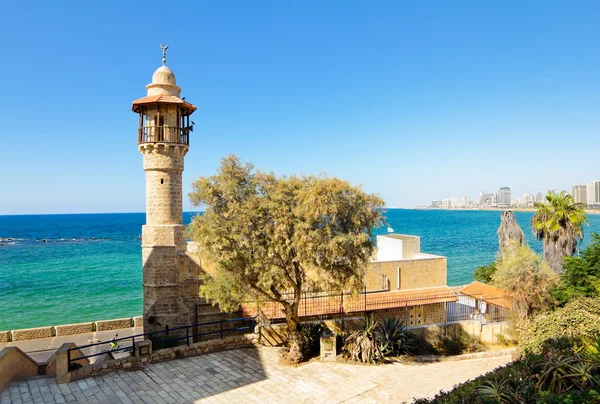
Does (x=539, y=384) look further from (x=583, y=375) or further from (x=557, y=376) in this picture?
(x=583, y=375)

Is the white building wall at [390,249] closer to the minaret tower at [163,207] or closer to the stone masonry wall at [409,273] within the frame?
the stone masonry wall at [409,273]

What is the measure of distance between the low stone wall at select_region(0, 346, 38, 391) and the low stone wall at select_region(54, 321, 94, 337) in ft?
42.1

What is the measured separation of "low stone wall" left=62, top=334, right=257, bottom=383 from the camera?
12.1 metres

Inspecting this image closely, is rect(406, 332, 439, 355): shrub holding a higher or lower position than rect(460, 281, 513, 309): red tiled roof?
lower

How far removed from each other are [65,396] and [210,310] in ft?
28.1

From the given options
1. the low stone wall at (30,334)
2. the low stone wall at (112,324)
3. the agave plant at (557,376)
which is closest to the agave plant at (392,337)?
the agave plant at (557,376)

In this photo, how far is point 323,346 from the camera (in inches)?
558

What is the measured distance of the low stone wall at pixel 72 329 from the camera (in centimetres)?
2517

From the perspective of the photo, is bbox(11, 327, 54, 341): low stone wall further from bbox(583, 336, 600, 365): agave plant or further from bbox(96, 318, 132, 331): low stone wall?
bbox(583, 336, 600, 365): agave plant

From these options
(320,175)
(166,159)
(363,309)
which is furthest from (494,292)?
(166,159)

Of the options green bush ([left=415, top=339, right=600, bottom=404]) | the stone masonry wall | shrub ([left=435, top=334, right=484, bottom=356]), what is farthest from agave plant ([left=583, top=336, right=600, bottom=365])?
the stone masonry wall

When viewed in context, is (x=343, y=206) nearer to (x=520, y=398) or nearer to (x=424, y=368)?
(x=424, y=368)

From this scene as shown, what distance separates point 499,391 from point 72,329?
1055 inches

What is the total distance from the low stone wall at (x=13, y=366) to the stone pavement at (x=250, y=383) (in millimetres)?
342
